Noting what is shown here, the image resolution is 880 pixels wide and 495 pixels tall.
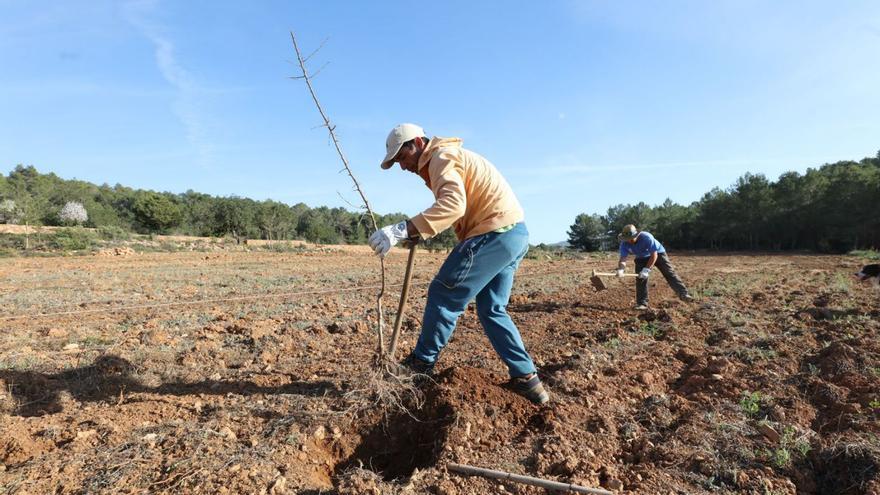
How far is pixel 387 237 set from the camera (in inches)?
115

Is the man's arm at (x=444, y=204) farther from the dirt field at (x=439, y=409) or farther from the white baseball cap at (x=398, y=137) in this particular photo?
the dirt field at (x=439, y=409)

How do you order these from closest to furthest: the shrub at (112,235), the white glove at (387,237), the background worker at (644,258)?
1. the white glove at (387,237)
2. the background worker at (644,258)
3. the shrub at (112,235)

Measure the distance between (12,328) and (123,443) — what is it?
4605 millimetres

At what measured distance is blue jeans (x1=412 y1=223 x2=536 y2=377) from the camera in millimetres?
2926

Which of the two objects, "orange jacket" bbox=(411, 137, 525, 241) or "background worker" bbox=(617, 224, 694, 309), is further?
"background worker" bbox=(617, 224, 694, 309)

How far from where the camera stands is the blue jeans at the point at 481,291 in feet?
9.60

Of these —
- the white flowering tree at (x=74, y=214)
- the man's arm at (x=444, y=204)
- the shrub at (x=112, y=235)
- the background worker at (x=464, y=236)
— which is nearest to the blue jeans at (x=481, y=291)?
the background worker at (x=464, y=236)

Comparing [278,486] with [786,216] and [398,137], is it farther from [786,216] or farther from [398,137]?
[786,216]

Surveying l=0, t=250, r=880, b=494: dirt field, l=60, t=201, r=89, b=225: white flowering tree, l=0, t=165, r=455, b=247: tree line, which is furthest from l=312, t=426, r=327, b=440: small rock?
l=60, t=201, r=89, b=225: white flowering tree

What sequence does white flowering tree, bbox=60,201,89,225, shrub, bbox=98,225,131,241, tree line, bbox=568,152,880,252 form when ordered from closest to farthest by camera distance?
shrub, bbox=98,225,131,241, tree line, bbox=568,152,880,252, white flowering tree, bbox=60,201,89,225

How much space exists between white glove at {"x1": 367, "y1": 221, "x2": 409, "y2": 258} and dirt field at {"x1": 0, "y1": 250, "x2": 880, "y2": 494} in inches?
34.1

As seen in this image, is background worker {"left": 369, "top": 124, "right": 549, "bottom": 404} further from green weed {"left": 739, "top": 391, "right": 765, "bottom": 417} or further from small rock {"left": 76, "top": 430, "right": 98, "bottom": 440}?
small rock {"left": 76, "top": 430, "right": 98, "bottom": 440}

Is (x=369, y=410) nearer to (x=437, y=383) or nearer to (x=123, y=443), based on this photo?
(x=437, y=383)

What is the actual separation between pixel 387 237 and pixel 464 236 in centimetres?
51
